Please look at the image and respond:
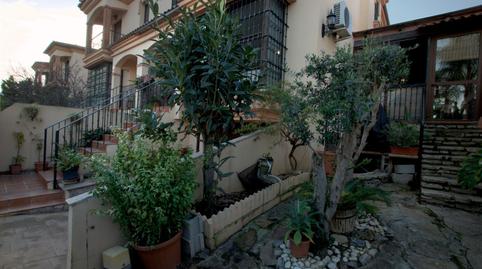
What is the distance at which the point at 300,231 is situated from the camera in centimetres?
285

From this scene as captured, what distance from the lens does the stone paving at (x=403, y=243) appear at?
2.78 m

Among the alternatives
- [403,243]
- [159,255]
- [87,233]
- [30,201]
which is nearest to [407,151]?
[403,243]

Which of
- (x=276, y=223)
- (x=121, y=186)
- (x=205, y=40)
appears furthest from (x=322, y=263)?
(x=205, y=40)

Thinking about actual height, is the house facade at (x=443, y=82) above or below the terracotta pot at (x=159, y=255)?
above

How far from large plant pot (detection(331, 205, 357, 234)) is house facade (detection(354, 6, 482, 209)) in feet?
10.9

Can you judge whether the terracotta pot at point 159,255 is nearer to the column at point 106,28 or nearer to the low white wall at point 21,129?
the low white wall at point 21,129

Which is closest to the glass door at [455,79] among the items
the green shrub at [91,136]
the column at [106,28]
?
the green shrub at [91,136]

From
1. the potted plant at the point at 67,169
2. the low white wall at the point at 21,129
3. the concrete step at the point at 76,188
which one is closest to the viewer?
the concrete step at the point at 76,188

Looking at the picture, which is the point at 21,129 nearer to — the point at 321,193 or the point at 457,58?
the point at 321,193

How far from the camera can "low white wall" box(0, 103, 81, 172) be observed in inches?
269

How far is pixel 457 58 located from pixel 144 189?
8599 millimetres

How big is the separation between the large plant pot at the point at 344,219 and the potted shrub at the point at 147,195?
195cm

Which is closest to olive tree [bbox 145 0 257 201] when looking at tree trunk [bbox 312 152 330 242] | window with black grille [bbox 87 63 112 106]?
tree trunk [bbox 312 152 330 242]

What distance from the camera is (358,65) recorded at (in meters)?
3.58
